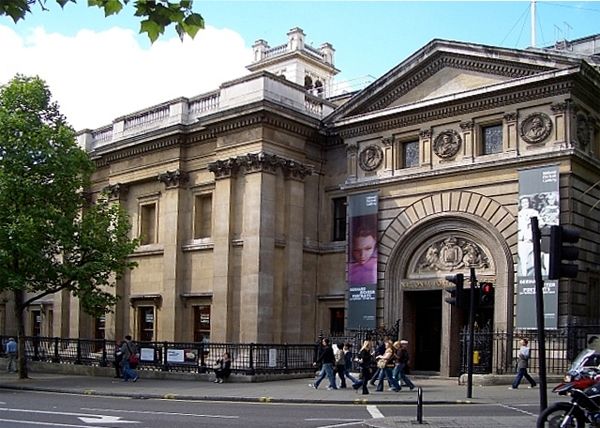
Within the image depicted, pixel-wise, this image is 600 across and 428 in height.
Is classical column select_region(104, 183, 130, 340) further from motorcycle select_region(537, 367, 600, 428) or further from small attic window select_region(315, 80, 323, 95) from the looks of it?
motorcycle select_region(537, 367, 600, 428)

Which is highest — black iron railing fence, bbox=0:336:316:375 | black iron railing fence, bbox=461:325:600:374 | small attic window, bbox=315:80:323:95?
small attic window, bbox=315:80:323:95

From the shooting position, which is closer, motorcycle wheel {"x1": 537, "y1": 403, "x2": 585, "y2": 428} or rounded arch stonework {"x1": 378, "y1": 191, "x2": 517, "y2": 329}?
Result: motorcycle wheel {"x1": 537, "y1": 403, "x2": 585, "y2": 428}

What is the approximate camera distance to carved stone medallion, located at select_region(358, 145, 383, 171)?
1280 inches

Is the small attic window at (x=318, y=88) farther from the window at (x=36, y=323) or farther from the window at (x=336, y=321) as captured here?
the window at (x=36, y=323)

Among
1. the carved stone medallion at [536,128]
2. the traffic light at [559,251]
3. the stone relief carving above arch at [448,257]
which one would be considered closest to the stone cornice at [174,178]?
the stone relief carving above arch at [448,257]

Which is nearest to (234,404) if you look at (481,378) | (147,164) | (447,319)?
(481,378)

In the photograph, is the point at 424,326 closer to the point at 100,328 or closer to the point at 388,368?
the point at 388,368

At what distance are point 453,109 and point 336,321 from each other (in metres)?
10.1

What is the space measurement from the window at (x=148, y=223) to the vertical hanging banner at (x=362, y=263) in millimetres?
10185

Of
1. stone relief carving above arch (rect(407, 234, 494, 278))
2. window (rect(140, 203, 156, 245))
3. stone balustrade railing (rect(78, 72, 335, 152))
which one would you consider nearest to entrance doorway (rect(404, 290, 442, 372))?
stone relief carving above arch (rect(407, 234, 494, 278))

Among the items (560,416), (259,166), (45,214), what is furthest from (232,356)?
(560,416)

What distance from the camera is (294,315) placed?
1297 inches

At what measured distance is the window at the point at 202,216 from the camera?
35.3 metres

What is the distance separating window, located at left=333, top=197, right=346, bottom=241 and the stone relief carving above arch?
13.7ft
